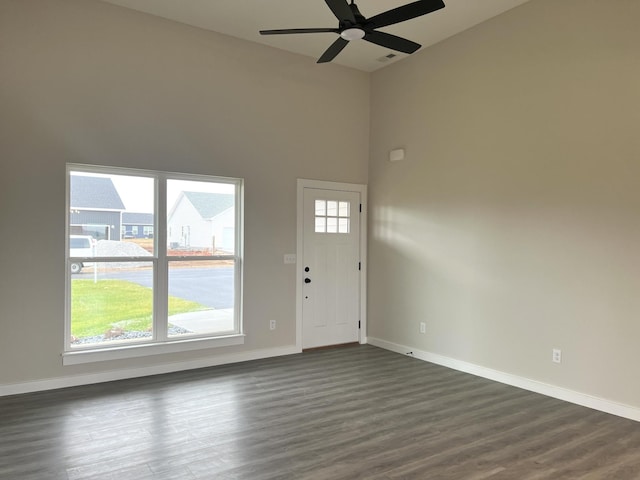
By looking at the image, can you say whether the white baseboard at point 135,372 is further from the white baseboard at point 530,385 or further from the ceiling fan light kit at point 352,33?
the ceiling fan light kit at point 352,33

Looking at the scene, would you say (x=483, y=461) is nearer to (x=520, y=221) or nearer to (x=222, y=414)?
(x=222, y=414)

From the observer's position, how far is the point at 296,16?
179 inches

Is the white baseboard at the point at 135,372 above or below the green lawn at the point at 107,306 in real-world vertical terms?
below

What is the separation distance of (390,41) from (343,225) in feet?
9.79

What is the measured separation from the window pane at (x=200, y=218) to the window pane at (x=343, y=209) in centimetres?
150

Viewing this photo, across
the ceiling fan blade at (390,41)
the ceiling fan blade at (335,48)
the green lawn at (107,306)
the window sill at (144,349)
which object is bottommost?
the window sill at (144,349)

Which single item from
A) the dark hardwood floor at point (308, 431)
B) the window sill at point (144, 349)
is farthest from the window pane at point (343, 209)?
the dark hardwood floor at point (308, 431)

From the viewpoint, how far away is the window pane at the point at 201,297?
15.9ft

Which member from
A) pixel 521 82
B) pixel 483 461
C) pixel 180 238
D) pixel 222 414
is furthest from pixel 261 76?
pixel 483 461

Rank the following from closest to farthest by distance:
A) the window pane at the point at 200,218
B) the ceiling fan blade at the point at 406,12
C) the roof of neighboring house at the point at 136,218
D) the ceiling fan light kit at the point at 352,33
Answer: the ceiling fan blade at the point at 406,12 → the ceiling fan light kit at the point at 352,33 → the roof of neighboring house at the point at 136,218 → the window pane at the point at 200,218

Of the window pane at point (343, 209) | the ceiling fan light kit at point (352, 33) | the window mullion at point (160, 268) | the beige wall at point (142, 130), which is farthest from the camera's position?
the window pane at point (343, 209)

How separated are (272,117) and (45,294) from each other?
308cm

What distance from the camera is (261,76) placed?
528 cm

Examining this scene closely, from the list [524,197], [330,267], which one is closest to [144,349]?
[330,267]
